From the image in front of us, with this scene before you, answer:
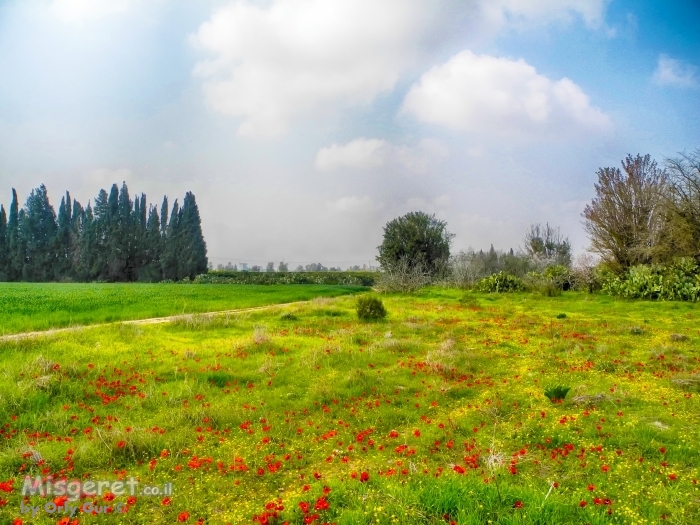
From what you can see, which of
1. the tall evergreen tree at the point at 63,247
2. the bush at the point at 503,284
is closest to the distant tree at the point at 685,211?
the bush at the point at 503,284

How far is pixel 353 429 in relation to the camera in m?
5.79

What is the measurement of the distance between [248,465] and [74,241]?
71.1 m

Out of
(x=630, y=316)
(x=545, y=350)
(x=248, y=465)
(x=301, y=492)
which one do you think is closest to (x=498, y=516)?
(x=301, y=492)

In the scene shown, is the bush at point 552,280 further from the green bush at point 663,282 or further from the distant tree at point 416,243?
the distant tree at point 416,243

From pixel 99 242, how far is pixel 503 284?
58.5 meters

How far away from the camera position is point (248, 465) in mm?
4668

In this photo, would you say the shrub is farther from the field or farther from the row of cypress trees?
the row of cypress trees

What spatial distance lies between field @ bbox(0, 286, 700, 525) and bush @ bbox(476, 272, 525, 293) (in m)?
21.6

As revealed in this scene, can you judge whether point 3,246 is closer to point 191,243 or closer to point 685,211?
point 191,243

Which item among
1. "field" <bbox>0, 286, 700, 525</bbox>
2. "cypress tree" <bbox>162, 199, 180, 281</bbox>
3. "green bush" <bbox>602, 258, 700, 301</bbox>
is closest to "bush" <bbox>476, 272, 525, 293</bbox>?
"green bush" <bbox>602, 258, 700, 301</bbox>

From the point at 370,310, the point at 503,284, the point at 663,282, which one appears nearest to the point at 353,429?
the point at 370,310

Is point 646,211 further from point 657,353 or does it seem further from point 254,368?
point 254,368

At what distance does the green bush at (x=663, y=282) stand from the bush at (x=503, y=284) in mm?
6945

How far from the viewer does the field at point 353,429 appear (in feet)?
12.3
